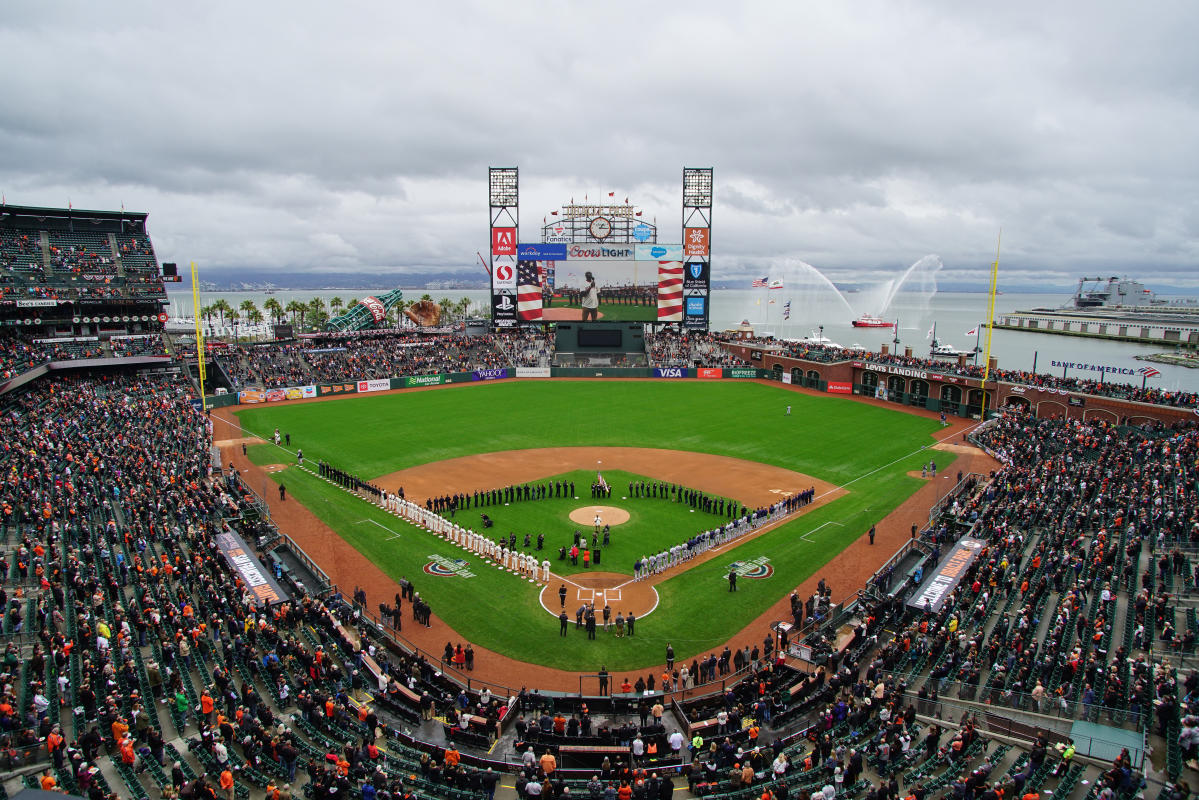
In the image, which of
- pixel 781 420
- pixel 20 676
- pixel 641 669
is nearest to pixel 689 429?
pixel 781 420

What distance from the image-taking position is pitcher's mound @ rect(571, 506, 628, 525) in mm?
30422

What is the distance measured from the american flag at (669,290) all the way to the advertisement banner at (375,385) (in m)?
28.2

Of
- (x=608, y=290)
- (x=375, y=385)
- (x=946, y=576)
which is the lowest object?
(x=946, y=576)

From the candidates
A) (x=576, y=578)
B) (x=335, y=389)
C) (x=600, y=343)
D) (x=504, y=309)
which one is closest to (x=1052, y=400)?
(x=576, y=578)

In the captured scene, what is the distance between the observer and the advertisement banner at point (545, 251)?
73125 millimetres

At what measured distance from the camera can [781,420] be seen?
5341 cm

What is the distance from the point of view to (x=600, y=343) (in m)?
78.1

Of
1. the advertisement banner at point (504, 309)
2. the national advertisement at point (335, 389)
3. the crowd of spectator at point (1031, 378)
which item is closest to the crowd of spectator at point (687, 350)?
the crowd of spectator at point (1031, 378)


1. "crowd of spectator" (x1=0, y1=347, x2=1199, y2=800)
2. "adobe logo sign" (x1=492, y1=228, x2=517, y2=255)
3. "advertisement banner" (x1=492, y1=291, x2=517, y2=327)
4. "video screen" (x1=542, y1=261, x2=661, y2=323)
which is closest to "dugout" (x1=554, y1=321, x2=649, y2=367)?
"video screen" (x1=542, y1=261, x2=661, y2=323)

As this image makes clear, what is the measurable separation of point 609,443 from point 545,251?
1316 inches

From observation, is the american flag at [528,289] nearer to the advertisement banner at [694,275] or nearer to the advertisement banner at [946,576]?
the advertisement banner at [694,275]

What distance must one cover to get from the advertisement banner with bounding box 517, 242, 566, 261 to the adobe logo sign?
A: 61.9 inches

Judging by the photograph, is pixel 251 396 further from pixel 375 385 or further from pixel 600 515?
pixel 600 515

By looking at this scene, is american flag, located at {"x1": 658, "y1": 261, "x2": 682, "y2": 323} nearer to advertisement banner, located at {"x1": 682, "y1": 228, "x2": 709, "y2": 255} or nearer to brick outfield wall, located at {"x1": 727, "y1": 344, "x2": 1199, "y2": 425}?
advertisement banner, located at {"x1": 682, "y1": 228, "x2": 709, "y2": 255}
